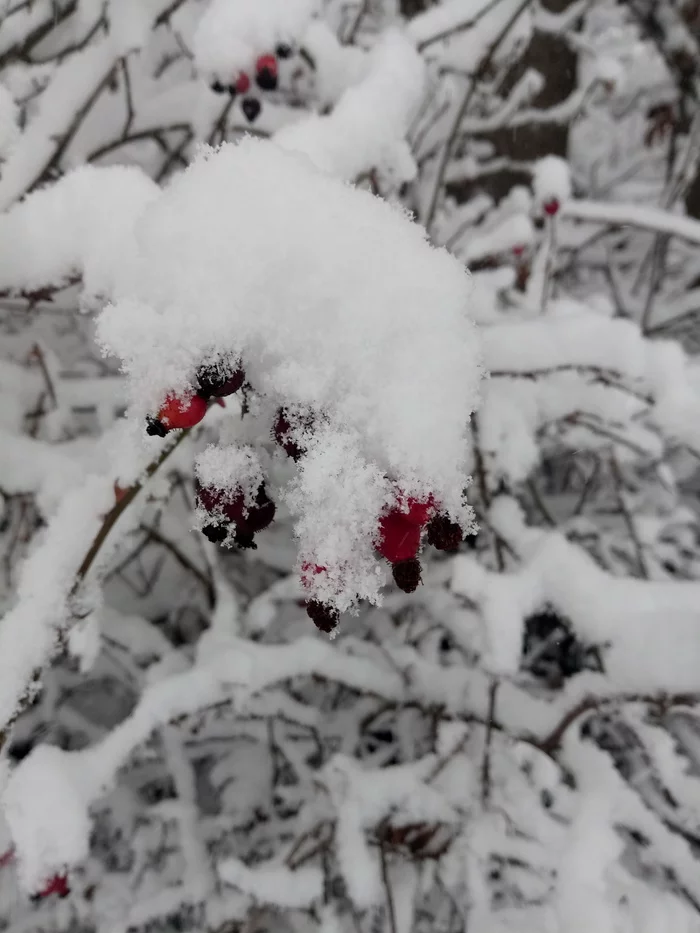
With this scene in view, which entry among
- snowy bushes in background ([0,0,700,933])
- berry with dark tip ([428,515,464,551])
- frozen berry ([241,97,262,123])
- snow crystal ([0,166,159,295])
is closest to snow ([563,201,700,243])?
snowy bushes in background ([0,0,700,933])

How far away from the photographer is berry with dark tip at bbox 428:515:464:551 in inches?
20.2

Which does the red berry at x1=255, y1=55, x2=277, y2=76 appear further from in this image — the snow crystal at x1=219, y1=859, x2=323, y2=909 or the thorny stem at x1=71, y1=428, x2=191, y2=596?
the snow crystal at x1=219, y1=859, x2=323, y2=909

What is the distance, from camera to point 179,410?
1.61ft

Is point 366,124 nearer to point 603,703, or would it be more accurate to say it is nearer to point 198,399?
point 198,399

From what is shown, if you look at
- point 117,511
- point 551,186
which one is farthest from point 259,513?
point 551,186

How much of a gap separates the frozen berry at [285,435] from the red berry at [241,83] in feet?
3.15

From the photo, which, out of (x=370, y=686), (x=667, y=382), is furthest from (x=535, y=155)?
(x=370, y=686)

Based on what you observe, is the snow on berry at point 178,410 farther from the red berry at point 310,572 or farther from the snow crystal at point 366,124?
the snow crystal at point 366,124

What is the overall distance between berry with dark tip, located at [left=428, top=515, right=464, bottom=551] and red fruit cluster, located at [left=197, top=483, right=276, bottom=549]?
0.50ft

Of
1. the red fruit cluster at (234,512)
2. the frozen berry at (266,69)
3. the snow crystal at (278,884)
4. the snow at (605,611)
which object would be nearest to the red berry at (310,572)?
the red fruit cluster at (234,512)

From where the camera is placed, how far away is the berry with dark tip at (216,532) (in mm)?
578

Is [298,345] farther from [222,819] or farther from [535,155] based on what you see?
[535,155]

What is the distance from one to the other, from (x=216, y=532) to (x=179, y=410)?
0.43 feet

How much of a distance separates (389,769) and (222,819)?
533 mm
